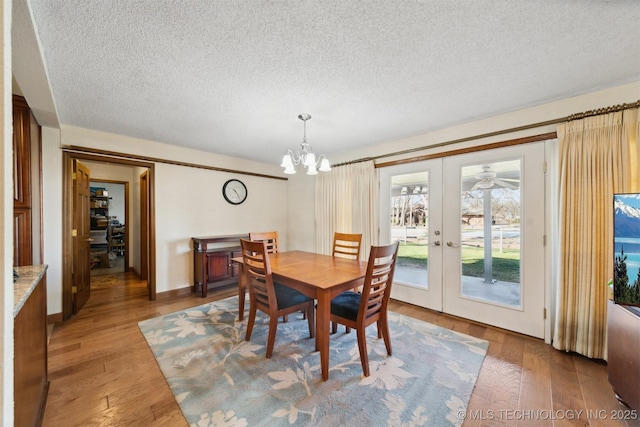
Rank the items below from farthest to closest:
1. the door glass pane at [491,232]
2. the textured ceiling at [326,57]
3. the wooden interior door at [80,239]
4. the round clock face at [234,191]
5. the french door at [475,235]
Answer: the round clock face at [234,191] → the wooden interior door at [80,239] → the door glass pane at [491,232] → the french door at [475,235] → the textured ceiling at [326,57]

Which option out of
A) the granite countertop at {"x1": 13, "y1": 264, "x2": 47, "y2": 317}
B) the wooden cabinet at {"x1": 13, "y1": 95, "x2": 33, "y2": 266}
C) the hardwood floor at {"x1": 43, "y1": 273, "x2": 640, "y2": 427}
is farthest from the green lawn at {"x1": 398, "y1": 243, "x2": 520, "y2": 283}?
the wooden cabinet at {"x1": 13, "y1": 95, "x2": 33, "y2": 266}

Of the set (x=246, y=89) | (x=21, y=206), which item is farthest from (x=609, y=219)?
(x=21, y=206)

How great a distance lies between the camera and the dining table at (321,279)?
1806 millimetres

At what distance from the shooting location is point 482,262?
2.77 m

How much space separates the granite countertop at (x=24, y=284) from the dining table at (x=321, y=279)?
1.42m

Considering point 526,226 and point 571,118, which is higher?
point 571,118

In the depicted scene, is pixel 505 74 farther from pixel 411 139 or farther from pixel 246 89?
pixel 246 89

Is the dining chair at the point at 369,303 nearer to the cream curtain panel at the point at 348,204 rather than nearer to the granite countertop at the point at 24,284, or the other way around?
the cream curtain panel at the point at 348,204

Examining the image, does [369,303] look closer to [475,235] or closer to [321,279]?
[321,279]

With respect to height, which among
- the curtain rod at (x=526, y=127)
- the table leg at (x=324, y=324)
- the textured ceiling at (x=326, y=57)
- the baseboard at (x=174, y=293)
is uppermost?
the textured ceiling at (x=326, y=57)

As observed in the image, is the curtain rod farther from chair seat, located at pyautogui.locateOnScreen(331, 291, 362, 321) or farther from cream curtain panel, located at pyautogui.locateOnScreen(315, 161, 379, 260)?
chair seat, located at pyautogui.locateOnScreen(331, 291, 362, 321)

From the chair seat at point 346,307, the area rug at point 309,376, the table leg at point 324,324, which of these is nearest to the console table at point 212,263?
the area rug at point 309,376

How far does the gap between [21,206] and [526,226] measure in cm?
493

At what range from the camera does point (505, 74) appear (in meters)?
1.86
